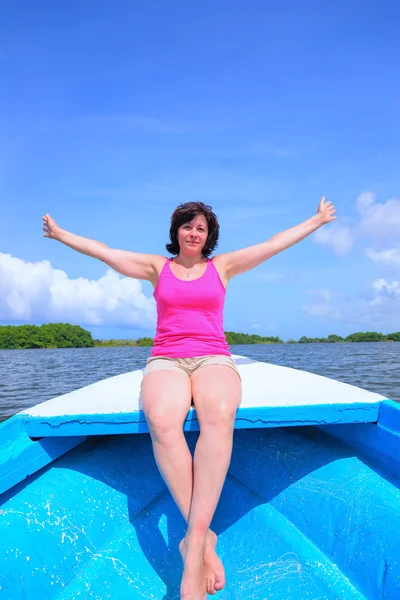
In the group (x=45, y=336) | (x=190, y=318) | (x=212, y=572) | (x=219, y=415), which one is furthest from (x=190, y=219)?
(x=45, y=336)

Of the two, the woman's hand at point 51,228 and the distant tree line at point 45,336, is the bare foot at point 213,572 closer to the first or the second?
the woman's hand at point 51,228

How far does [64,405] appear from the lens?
2438 mm

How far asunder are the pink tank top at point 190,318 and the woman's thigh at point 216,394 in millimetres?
212

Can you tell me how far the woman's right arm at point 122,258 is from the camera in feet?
9.26

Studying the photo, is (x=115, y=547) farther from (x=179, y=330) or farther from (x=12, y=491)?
(x=179, y=330)

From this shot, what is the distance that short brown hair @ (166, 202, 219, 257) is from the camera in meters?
2.73

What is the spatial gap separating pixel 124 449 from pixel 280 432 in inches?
40.1

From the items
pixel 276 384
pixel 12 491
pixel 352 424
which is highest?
pixel 276 384

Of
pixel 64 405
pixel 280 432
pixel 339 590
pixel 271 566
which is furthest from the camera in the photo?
pixel 280 432

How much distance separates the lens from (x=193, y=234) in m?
2.71

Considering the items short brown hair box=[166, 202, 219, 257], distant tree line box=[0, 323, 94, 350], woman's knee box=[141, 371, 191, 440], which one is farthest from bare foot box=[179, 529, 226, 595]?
distant tree line box=[0, 323, 94, 350]

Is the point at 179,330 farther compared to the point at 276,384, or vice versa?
the point at 276,384

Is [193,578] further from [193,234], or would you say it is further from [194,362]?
[193,234]

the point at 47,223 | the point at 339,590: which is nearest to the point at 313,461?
the point at 339,590
